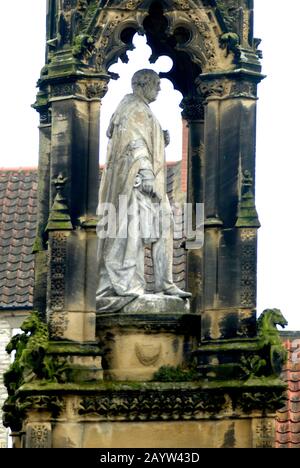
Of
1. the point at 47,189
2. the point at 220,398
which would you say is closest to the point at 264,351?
the point at 220,398

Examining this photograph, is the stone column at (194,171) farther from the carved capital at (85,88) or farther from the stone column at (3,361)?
the stone column at (3,361)

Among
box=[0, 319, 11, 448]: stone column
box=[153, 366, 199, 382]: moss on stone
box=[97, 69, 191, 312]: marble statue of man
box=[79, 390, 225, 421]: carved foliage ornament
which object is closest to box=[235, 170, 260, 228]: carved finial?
box=[97, 69, 191, 312]: marble statue of man

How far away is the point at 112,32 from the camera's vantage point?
159ft

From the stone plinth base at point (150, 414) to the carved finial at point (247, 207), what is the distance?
6.43 ft

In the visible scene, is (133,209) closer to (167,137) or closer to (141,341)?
(167,137)

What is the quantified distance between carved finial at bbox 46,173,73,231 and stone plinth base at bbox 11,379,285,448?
1.98 meters

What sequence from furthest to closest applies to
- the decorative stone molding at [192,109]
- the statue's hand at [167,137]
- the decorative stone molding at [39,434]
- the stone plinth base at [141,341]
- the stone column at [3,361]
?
the stone column at [3,361], the decorative stone molding at [192,109], the statue's hand at [167,137], the stone plinth base at [141,341], the decorative stone molding at [39,434]

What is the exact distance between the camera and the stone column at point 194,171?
163ft

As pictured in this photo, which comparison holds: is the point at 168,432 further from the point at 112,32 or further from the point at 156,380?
the point at 112,32

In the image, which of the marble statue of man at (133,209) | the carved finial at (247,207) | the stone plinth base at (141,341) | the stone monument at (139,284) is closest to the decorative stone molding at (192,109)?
the stone monument at (139,284)

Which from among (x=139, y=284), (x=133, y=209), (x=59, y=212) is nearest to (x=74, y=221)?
(x=59, y=212)

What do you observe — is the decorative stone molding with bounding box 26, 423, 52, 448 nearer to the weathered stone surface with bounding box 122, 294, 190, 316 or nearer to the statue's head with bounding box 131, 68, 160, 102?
the weathered stone surface with bounding box 122, 294, 190, 316
